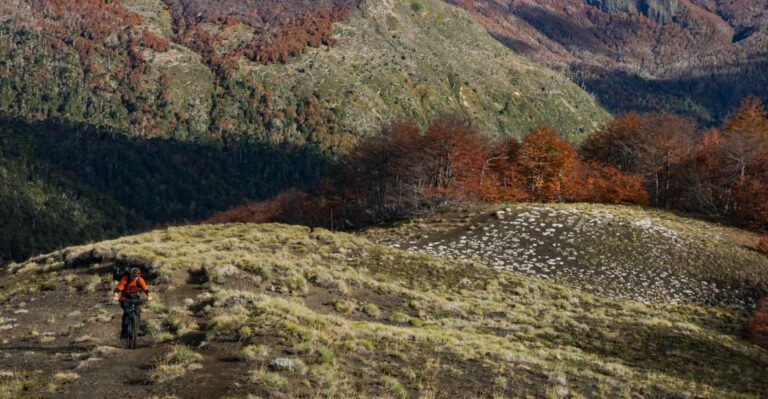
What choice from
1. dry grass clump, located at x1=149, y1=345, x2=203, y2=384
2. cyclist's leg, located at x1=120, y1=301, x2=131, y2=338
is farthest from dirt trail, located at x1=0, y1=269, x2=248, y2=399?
cyclist's leg, located at x1=120, y1=301, x2=131, y2=338

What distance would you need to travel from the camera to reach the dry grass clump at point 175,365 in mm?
13930

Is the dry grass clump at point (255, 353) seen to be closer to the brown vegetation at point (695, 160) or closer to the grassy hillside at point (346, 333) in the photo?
the grassy hillside at point (346, 333)

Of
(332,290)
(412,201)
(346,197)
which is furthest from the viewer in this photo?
(346,197)

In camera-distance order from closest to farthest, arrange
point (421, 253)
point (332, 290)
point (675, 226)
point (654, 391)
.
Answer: point (654, 391), point (332, 290), point (421, 253), point (675, 226)

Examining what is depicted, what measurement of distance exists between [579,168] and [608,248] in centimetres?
4006

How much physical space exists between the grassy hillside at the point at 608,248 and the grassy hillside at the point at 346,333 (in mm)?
3300

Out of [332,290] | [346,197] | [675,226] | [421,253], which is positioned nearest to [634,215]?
[675,226]

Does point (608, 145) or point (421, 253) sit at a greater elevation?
point (608, 145)

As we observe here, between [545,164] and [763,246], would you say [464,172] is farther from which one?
[763,246]

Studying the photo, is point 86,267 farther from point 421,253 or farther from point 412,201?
point 412,201

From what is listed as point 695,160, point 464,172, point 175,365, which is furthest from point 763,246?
point 175,365

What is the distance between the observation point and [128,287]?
17688 millimetres

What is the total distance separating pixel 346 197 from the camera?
101188 mm

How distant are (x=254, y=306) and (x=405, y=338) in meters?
5.92
